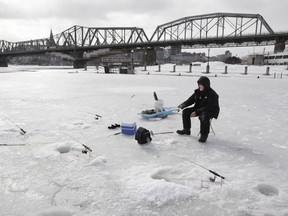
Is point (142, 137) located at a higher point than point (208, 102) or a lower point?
lower

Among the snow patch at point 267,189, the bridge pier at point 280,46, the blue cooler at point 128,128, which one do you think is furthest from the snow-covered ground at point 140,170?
the bridge pier at point 280,46

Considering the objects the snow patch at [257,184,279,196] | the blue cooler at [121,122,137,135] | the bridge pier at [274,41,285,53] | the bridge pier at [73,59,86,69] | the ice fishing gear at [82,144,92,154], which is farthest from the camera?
the bridge pier at [73,59,86,69]

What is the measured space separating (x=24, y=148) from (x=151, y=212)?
270 centimetres

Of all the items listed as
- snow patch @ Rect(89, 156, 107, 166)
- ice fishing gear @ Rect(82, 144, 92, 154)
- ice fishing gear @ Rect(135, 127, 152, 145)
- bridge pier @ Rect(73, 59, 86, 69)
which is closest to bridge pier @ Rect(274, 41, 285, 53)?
bridge pier @ Rect(73, 59, 86, 69)

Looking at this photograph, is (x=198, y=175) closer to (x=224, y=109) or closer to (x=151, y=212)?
(x=151, y=212)

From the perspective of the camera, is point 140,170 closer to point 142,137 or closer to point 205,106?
point 142,137

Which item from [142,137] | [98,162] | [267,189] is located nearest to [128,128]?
[142,137]

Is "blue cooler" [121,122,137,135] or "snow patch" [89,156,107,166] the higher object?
"blue cooler" [121,122,137,135]

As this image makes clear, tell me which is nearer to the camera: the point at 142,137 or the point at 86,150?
the point at 86,150

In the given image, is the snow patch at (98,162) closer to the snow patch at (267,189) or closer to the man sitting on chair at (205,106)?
the man sitting on chair at (205,106)

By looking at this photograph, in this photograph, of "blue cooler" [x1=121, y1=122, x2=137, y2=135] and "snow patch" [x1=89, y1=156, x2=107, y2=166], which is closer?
"snow patch" [x1=89, y1=156, x2=107, y2=166]

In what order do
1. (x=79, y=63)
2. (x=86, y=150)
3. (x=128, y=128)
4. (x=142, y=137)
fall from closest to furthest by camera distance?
(x=86, y=150) → (x=142, y=137) → (x=128, y=128) → (x=79, y=63)

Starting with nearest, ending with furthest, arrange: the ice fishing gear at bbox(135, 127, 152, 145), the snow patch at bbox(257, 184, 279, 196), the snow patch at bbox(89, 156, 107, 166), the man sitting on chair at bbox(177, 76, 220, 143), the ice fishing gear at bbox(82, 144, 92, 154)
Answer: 1. the snow patch at bbox(257, 184, 279, 196)
2. the snow patch at bbox(89, 156, 107, 166)
3. the ice fishing gear at bbox(82, 144, 92, 154)
4. the ice fishing gear at bbox(135, 127, 152, 145)
5. the man sitting on chair at bbox(177, 76, 220, 143)

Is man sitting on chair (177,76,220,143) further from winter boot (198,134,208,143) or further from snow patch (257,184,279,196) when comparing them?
snow patch (257,184,279,196)
